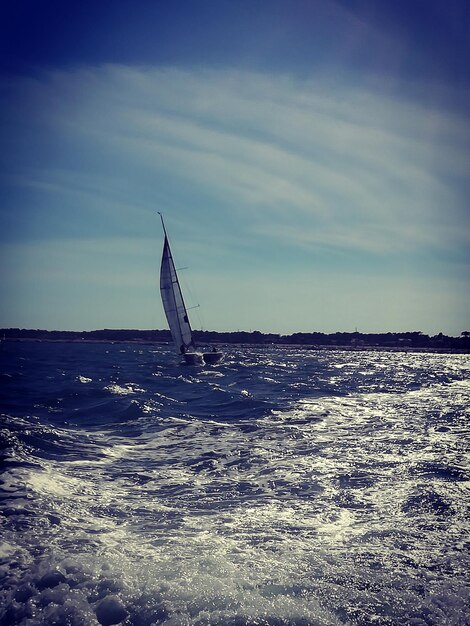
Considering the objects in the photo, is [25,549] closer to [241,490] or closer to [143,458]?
[241,490]

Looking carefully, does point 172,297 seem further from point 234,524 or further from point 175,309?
point 234,524

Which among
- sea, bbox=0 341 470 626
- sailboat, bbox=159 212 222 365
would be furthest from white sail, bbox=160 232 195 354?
sea, bbox=0 341 470 626

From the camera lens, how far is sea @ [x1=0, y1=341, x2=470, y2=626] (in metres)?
4.59

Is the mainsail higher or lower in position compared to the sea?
higher

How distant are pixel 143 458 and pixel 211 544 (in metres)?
5.77

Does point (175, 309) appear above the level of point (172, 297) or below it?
below

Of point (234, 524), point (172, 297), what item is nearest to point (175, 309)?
point (172, 297)

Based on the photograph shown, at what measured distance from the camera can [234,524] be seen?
6961mm

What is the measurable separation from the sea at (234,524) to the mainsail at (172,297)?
35.4 metres

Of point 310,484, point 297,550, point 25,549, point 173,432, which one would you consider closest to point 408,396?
point 173,432

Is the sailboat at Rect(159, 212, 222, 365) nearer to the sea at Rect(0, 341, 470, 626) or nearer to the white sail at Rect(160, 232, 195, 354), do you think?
the white sail at Rect(160, 232, 195, 354)

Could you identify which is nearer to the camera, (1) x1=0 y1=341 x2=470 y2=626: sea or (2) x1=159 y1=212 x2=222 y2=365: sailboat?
(1) x1=0 y1=341 x2=470 y2=626: sea

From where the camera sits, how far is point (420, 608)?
14.6 feet

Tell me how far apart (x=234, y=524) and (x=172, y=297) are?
44.7m
